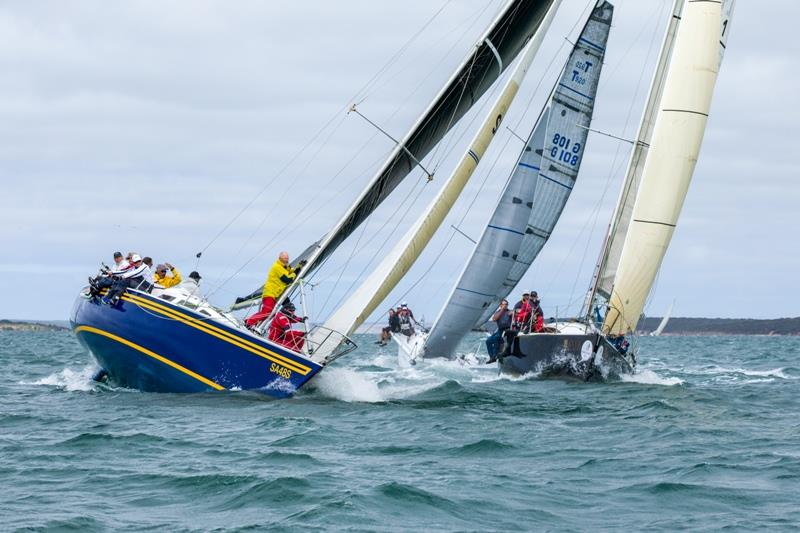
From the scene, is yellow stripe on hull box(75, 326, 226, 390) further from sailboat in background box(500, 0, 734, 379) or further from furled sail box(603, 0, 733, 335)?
furled sail box(603, 0, 733, 335)

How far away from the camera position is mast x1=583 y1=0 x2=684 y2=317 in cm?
2528

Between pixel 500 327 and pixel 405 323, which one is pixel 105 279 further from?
pixel 405 323

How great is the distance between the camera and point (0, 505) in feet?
32.2

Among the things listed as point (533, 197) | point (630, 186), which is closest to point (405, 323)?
point (533, 197)

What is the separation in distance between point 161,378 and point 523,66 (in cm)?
791

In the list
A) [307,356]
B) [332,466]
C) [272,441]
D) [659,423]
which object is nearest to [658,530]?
[332,466]

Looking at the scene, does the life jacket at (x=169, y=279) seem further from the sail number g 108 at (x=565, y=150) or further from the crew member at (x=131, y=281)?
the sail number g 108 at (x=565, y=150)

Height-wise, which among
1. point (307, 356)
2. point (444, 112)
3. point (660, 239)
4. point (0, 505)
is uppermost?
point (444, 112)

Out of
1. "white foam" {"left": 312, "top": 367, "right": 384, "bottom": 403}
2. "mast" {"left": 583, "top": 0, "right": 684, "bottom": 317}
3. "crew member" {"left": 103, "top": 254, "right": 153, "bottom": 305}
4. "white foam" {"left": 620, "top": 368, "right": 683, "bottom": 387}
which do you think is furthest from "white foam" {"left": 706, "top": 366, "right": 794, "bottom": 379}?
"crew member" {"left": 103, "top": 254, "right": 153, "bottom": 305}

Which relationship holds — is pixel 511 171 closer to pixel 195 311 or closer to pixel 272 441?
pixel 195 311

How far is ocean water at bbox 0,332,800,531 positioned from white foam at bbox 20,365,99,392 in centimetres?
70

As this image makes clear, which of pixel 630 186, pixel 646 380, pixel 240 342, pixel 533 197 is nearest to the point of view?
pixel 240 342

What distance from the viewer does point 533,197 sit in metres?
27.5

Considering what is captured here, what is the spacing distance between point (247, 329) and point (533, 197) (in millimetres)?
12172
